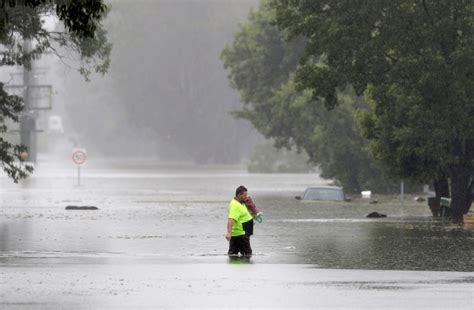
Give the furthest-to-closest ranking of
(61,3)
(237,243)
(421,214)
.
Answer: (421,214), (237,243), (61,3)

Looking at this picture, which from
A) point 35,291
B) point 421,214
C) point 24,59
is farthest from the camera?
point 421,214

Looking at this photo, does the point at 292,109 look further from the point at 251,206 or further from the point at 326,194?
the point at 251,206

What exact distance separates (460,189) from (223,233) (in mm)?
11008

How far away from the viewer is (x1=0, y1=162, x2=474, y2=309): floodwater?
21.2 meters

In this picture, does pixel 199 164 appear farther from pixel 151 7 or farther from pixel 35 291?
pixel 35 291

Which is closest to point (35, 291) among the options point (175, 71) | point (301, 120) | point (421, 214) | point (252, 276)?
point (252, 276)

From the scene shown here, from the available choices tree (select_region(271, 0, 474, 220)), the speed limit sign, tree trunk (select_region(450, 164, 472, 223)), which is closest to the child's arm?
tree (select_region(271, 0, 474, 220))

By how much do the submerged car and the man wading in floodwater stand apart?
3296 centimetres

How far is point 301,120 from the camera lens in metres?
79.3

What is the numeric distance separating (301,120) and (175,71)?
89.3 metres

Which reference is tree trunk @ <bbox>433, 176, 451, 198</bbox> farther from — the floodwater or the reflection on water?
the reflection on water

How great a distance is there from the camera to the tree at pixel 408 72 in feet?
150

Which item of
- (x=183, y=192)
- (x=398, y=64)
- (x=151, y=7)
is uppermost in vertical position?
(x=151, y=7)

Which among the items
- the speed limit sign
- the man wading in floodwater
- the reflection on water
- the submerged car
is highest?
the speed limit sign
